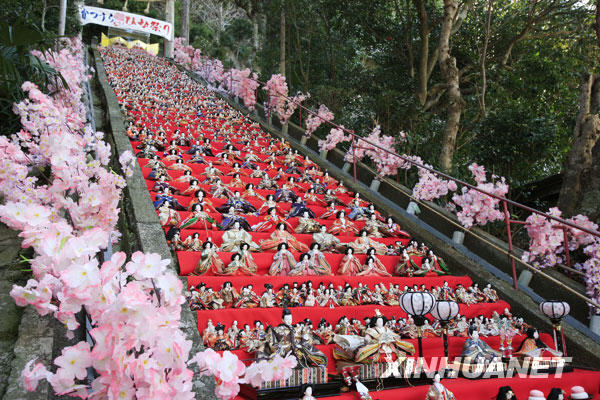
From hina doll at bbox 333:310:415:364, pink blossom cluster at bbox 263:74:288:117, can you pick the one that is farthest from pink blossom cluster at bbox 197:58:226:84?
hina doll at bbox 333:310:415:364

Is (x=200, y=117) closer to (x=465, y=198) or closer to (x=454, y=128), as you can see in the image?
(x=454, y=128)

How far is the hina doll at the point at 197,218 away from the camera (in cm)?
525

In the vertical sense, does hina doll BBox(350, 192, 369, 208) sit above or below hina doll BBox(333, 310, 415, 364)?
above

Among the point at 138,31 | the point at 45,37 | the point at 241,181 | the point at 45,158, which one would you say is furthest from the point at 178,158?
the point at 138,31

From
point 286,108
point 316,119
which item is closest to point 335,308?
point 316,119

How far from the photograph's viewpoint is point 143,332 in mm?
1338

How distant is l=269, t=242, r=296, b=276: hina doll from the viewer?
476 centimetres

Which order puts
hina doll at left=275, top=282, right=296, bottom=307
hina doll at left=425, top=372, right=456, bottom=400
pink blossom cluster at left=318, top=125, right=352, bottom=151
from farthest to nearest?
pink blossom cluster at left=318, top=125, right=352, bottom=151
hina doll at left=275, top=282, right=296, bottom=307
hina doll at left=425, top=372, right=456, bottom=400

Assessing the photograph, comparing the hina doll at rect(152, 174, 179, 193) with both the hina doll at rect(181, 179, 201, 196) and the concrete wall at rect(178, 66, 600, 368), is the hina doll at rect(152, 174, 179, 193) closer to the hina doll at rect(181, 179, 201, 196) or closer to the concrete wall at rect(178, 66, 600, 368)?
the hina doll at rect(181, 179, 201, 196)

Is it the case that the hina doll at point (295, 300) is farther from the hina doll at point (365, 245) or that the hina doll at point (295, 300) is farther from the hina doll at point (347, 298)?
the hina doll at point (365, 245)

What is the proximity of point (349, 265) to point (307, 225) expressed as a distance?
38.1 inches

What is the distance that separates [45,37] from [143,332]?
3984 millimetres

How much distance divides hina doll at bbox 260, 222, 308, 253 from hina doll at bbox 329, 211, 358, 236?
74 cm

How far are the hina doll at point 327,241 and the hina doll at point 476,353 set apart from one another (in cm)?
198
